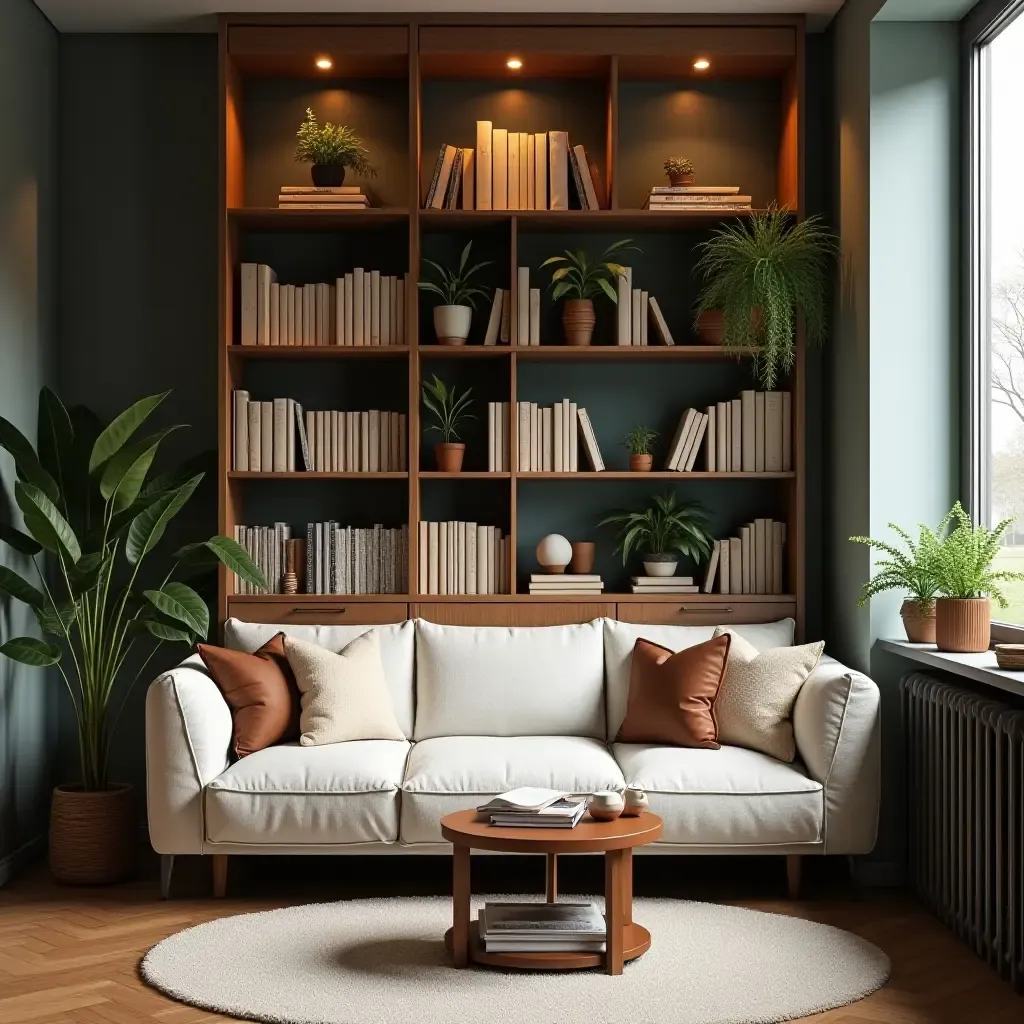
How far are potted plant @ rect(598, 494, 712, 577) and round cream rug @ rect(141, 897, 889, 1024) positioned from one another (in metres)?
A: 1.40

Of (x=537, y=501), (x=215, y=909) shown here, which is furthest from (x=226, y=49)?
(x=215, y=909)

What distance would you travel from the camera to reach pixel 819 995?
319cm

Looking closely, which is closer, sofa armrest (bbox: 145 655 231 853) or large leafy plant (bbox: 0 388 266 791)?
sofa armrest (bbox: 145 655 231 853)

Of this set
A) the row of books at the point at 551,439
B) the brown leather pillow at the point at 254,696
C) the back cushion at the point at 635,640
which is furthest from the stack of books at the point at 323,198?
the back cushion at the point at 635,640

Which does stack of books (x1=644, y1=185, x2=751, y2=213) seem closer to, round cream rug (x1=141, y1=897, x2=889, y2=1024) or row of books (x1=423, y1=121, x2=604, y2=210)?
row of books (x1=423, y1=121, x2=604, y2=210)

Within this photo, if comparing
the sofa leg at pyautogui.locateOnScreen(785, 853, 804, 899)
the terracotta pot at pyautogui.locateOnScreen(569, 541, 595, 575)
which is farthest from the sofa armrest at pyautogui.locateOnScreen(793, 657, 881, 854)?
the terracotta pot at pyautogui.locateOnScreen(569, 541, 595, 575)

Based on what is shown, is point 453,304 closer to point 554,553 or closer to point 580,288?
point 580,288

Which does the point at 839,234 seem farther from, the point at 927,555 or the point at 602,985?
the point at 602,985

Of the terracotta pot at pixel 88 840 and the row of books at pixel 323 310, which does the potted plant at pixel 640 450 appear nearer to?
the row of books at pixel 323 310

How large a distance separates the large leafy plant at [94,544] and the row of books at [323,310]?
1.77ft

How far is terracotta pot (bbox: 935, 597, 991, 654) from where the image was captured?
3.92 metres

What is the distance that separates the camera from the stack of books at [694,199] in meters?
4.78

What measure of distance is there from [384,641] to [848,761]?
1.62m

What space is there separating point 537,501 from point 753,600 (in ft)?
2.99
